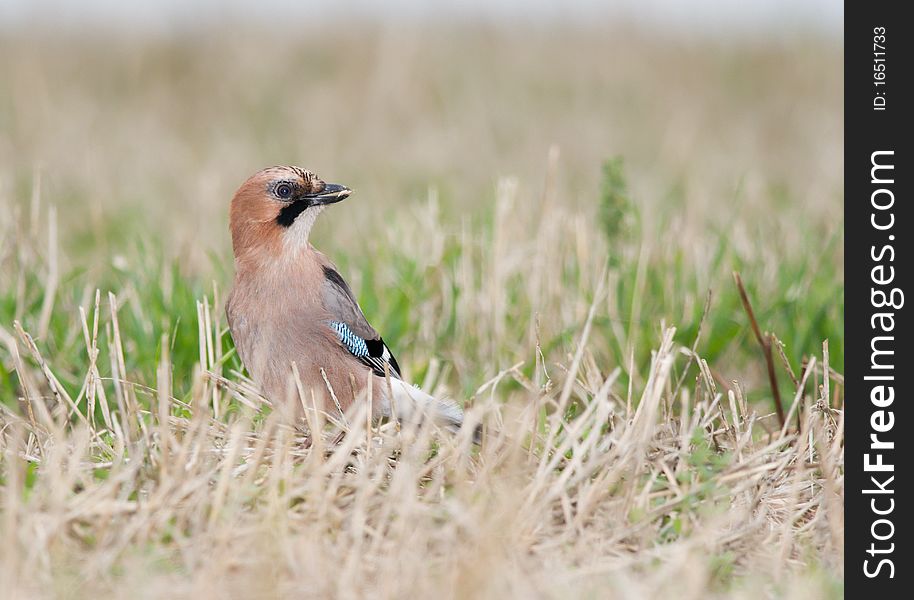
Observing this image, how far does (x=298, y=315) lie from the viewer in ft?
14.2

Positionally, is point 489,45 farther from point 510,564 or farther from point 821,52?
point 510,564

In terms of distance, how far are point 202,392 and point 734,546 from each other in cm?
156

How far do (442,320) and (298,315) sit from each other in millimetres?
1456

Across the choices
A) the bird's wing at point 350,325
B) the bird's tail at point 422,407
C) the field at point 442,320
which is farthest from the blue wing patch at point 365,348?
the field at point 442,320

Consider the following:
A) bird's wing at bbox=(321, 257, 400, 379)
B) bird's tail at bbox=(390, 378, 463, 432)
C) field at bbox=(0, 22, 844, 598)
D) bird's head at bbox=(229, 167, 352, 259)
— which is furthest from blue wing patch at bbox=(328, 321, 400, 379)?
bird's head at bbox=(229, 167, 352, 259)

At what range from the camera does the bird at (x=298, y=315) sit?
14.0 feet

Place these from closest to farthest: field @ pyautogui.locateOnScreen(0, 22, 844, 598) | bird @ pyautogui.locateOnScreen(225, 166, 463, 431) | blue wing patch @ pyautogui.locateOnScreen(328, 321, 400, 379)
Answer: field @ pyautogui.locateOnScreen(0, 22, 844, 598)
bird @ pyautogui.locateOnScreen(225, 166, 463, 431)
blue wing patch @ pyautogui.locateOnScreen(328, 321, 400, 379)

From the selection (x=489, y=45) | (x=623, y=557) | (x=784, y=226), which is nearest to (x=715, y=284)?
(x=784, y=226)

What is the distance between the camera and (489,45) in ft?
43.1

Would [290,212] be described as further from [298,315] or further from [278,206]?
[298,315]

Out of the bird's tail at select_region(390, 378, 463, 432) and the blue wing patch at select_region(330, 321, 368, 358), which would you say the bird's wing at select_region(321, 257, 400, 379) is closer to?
the blue wing patch at select_region(330, 321, 368, 358)

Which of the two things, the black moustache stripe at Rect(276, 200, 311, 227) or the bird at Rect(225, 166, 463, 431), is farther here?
the black moustache stripe at Rect(276, 200, 311, 227)

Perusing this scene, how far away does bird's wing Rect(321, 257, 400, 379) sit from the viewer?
4406mm

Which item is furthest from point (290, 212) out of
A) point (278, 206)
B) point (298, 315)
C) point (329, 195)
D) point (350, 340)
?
point (350, 340)
